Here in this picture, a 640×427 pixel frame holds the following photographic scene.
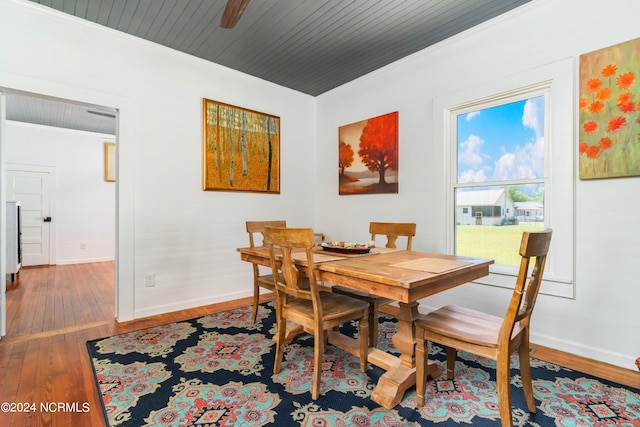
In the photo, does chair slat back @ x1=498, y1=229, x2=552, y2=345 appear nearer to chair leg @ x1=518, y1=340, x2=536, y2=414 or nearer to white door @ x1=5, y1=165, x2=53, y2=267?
chair leg @ x1=518, y1=340, x2=536, y2=414

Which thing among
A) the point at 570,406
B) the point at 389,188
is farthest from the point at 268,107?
the point at 570,406

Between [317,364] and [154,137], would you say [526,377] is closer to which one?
[317,364]

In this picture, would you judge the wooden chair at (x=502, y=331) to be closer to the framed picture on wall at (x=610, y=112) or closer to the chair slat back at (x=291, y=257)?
the chair slat back at (x=291, y=257)

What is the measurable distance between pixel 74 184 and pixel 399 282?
7.08 m

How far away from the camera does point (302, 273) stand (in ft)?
6.38

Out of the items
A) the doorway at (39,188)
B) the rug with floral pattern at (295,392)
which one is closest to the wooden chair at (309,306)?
the rug with floral pattern at (295,392)

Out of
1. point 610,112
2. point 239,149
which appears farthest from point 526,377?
point 239,149

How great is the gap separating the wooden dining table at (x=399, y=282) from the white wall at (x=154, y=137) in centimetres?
183

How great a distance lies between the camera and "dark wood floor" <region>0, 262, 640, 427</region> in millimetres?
1646

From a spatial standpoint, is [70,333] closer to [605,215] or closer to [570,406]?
[570,406]

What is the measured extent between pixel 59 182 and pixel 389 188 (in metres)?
6.37

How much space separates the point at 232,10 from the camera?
1790 mm

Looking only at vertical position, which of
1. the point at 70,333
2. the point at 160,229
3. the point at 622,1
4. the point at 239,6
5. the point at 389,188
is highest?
the point at 622,1

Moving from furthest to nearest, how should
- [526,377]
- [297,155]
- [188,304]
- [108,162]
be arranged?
[108,162] → [297,155] → [188,304] → [526,377]
